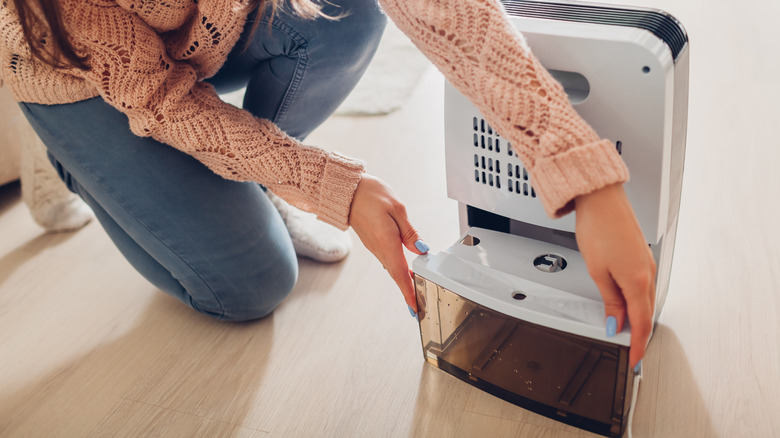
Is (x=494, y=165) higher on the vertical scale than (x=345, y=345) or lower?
higher

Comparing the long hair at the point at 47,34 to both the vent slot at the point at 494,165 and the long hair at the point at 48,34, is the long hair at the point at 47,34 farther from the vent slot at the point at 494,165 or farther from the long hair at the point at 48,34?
the vent slot at the point at 494,165

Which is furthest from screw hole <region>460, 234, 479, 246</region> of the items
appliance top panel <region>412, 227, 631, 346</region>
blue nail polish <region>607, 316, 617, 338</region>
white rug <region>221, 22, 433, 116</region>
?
white rug <region>221, 22, 433, 116</region>

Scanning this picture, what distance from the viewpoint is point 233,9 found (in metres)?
0.76

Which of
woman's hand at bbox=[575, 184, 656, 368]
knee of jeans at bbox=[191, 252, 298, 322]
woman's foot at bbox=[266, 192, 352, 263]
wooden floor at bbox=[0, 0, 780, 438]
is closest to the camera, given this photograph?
woman's hand at bbox=[575, 184, 656, 368]

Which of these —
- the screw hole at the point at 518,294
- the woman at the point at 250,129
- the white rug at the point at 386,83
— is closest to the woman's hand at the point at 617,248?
the woman at the point at 250,129

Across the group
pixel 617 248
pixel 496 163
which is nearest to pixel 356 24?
pixel 496 163

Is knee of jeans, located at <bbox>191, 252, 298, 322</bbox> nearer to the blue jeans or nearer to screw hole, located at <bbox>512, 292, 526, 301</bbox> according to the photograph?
the blue jeans

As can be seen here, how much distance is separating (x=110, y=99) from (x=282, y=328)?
39 cm

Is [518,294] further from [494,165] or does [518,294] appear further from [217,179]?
[217,179]

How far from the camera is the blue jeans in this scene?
2.80ft

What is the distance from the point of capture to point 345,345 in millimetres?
912

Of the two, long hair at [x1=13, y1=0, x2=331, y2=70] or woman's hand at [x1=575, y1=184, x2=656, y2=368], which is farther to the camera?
long hair at [x1=13, y1=0, x2=331, y2=70]

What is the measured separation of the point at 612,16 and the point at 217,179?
53 cm

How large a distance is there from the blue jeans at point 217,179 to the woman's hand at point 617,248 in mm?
488
